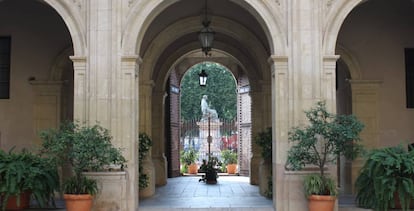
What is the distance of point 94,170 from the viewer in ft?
32.0

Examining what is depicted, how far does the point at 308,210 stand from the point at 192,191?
5138 mm

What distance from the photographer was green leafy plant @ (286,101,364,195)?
9188mm

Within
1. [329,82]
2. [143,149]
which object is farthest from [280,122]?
[143,149]

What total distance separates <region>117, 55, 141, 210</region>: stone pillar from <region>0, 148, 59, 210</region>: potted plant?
4.48 ft

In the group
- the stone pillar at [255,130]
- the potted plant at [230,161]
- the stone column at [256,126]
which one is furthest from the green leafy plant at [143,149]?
the potted plant at [230,161]

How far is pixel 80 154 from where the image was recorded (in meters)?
9.01

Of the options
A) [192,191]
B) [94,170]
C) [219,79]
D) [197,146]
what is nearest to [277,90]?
[94,170]

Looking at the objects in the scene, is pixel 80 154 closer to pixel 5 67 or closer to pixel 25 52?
pixel 25 52

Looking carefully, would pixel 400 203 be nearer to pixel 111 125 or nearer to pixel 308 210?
pixel 308 210

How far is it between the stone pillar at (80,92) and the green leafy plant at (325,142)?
3.94m

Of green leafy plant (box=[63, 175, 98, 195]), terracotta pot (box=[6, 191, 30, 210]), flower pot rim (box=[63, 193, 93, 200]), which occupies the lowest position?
terracotta pot (box=[6, 191, 30, 210])

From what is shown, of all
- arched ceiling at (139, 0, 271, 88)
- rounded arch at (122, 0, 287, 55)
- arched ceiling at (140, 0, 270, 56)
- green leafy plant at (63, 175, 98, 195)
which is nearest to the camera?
green leafy plant at (63, 175, 98, 195)

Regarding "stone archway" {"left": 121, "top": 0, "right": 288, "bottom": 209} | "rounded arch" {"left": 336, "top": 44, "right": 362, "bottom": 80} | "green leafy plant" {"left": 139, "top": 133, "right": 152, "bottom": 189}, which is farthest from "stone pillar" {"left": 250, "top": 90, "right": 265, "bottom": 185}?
"green leafy plant" {"left": 139, "top": 133, "right": 152, "bottom": 189}

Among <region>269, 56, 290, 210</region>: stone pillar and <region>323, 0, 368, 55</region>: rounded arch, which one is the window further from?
<region>323, 0, 368, 55</region>: rounded arch
